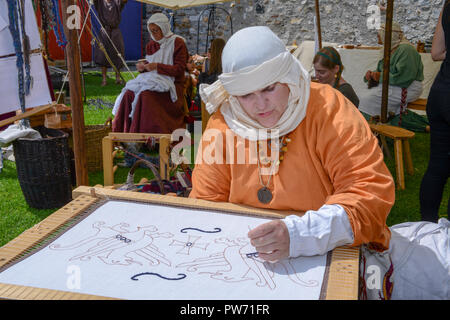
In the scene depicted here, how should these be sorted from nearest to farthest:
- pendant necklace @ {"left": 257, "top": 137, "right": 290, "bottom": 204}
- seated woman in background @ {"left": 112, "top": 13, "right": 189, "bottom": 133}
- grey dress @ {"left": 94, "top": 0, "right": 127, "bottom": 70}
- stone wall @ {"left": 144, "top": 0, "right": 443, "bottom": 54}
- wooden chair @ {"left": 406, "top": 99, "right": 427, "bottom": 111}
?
pendant necklace @ {"left": 257, "top": 137, "right": 290, "bottom": 204} → seated woman in background @ {"left": 112, "top": 13, "right": 189, "bottom": 133} → wooden chair @ {"left": 406, "top": 99, "right": 427, "bottom": 111} → stone wall @ {"left": 144, "top": 0, "right": 443, "bottom": 54} → grey dress @ {"left": 94, "top": 0, "right": 127, "bottom": 70}

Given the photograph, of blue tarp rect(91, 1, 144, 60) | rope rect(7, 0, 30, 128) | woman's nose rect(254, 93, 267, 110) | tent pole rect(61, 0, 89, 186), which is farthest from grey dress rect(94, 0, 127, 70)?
woman's nose rect(254, 93, 267, 110)

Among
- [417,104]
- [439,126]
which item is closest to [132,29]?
[417,104]

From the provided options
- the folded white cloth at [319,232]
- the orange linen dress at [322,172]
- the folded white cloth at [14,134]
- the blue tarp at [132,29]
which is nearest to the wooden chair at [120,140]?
the folded white cloth at [14,134]

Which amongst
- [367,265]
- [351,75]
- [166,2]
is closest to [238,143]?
[367,265]

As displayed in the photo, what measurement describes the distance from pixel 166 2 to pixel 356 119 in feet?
17.5

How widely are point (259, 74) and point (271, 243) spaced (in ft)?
1.61

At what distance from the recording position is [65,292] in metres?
0.92

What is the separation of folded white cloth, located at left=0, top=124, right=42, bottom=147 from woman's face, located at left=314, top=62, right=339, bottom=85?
8.13 ft

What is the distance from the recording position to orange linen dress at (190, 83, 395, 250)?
3.80 ft

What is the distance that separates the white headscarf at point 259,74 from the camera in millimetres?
1235

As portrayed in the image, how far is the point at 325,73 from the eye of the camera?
3.85 metres

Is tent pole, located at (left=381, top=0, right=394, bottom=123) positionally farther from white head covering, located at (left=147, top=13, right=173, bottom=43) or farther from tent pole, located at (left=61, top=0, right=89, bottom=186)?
tent pole, located at (left=61, top=0, right=89, bottom=186)

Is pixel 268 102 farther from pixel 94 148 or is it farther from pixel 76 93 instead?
pixel 94 148
